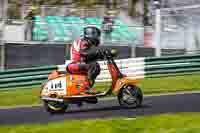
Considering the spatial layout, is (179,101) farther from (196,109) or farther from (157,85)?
(157,85)

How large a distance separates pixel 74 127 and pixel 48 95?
137 inches

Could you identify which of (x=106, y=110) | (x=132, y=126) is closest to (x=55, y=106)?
(x=106, y=110)

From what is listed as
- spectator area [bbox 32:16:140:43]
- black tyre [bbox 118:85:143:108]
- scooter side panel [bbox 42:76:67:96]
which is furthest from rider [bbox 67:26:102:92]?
spectator area [bbox 32:16:140:43]

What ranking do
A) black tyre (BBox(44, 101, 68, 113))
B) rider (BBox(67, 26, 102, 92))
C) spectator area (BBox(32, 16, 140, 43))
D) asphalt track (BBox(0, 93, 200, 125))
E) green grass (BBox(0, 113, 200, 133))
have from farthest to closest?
spectator area (BBox(32, 16, 140, 43))
black tyre (BBox(44, 101, 68, 113))
rider (BBox(67, 26, 102, 92))
asphalt track (BBox(0, 93, 200, 125))
green grass (BBox(0, 113, 200, 133))

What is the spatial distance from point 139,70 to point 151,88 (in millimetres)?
2556

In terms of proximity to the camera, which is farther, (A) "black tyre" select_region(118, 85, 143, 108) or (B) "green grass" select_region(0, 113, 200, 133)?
(A) "black tyre" select_region(118, 85, 143, 108)

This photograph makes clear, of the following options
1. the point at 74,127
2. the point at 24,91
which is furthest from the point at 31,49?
the point at 74,127

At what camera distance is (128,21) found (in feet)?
83.3

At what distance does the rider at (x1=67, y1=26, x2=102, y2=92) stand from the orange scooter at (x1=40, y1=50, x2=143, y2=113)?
0.15 m

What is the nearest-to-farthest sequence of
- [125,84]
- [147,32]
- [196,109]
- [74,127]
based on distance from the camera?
[74,127]
[196,109]
[125,84]
[147,32]

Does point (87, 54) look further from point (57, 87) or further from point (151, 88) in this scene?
point (151, 88)

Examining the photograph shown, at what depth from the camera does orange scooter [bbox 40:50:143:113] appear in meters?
11.9

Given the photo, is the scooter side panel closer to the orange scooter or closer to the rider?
the orange scooter

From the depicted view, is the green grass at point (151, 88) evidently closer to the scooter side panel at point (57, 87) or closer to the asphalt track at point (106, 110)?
the asphalt track at point (106, 110)
